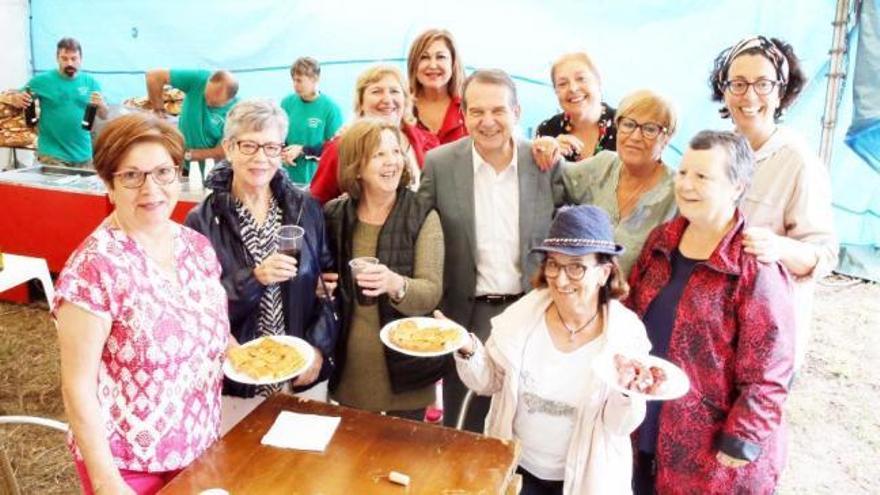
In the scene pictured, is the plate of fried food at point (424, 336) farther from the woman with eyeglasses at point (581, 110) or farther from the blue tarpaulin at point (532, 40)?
the blue tarpaulin at point (532, 40)

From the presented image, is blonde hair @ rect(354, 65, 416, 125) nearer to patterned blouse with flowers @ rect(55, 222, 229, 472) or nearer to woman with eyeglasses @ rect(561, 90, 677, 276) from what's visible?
woman with eyeglasses @ rect(561, 90, 677, 276)

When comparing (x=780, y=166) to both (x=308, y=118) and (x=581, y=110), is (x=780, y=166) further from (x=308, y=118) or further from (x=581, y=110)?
(x=308, y=118)

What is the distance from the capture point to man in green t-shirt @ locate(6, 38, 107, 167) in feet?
26.0

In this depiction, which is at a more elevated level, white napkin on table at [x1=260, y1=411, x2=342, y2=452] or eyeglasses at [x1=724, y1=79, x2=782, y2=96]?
eyeglasses at [x1=724, y1=79, x2=782, y2=96]

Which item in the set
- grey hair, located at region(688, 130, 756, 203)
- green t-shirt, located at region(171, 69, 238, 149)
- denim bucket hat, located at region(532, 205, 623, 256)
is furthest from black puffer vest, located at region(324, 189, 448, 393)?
green t-shirt, located at region(171, 69, 238, 149)

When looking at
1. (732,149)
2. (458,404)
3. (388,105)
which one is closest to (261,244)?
(388,105)

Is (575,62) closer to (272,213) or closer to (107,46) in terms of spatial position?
(272,213)

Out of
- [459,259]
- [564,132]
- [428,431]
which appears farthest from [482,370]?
[564,132]

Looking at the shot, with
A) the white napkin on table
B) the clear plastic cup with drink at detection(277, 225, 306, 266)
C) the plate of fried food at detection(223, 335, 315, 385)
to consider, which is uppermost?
the clear plastic cup with drink at detection(277, 225, 306, 266)

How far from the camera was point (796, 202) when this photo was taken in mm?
2893

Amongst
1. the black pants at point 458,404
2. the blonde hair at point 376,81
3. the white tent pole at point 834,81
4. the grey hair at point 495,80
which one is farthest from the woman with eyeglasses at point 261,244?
the white tent pole at point 834,81

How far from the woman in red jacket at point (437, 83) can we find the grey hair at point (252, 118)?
50.5 inches

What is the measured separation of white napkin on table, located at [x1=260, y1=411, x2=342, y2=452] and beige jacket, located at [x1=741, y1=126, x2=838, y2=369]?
72.5 inches

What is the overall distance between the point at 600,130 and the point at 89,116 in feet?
19.1
